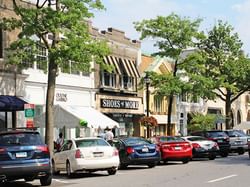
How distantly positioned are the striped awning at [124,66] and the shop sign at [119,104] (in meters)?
2.15

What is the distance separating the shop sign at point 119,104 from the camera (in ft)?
125

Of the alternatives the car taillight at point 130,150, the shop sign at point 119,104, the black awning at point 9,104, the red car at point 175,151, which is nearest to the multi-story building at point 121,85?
the shop sign at point 119,104

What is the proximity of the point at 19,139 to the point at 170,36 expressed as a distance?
21079 millimetres

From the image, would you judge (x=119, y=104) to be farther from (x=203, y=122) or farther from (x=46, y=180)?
(x=46, y=180)

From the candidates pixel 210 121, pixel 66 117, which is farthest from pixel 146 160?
pixel 210 121

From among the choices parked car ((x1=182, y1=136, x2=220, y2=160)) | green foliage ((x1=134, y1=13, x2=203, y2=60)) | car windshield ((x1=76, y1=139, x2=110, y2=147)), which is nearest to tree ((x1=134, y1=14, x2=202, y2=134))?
green foliage ((x1=134, y1=13, x2=203, y2=60))

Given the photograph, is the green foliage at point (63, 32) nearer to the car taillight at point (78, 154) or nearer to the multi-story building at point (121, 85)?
the car taillight at point (78, 154)

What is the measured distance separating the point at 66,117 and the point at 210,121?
64.1 feet

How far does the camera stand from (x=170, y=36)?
35000mm

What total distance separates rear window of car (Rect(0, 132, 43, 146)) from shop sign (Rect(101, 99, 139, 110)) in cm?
2202

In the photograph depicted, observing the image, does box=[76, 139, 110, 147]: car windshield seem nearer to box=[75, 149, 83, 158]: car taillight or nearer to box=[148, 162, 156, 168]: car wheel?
box=[75, 149, 83, 158]: car taillight

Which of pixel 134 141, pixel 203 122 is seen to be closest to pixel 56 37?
pixel 134 141

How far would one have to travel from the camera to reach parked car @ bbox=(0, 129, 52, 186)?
15.1 meters

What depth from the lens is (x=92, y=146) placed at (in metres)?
19.0
